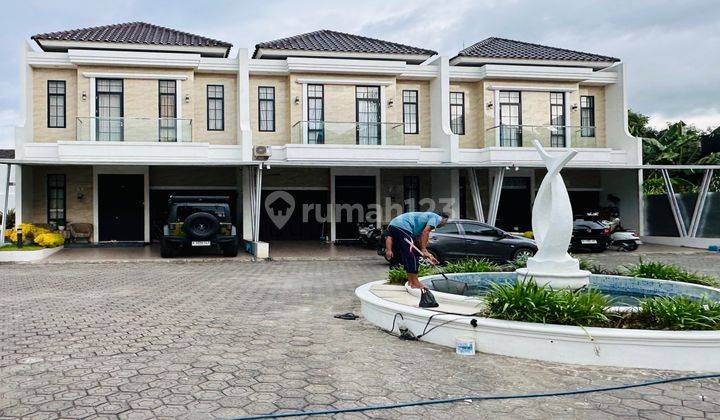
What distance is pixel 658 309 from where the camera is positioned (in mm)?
5938

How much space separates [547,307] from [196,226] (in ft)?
42.7

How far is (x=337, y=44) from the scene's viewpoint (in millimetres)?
24094

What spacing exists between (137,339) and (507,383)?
4142 millimetres

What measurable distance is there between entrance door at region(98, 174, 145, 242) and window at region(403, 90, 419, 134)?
34.9 feet

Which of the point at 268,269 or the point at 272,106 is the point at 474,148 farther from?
the point at 268,269

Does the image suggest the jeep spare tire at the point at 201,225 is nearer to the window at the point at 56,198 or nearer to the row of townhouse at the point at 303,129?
the row of townhouse at the point at 303,129

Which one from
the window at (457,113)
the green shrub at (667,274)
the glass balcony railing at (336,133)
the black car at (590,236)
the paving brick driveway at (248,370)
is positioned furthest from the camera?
the window at (457,113)

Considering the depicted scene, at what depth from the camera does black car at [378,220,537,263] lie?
15016 mm

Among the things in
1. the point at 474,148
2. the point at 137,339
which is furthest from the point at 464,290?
the point at 474,148

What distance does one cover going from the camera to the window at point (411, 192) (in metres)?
24.6

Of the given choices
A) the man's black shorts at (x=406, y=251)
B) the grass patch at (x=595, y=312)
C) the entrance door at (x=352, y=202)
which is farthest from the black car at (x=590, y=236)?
the grass patch at (x=595, y=312)

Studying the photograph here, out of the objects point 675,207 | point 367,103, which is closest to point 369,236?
point 367,103

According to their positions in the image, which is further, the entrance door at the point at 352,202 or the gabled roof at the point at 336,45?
the entrance door at the point at 352,202

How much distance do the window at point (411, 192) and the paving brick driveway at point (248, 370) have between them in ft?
50.4
